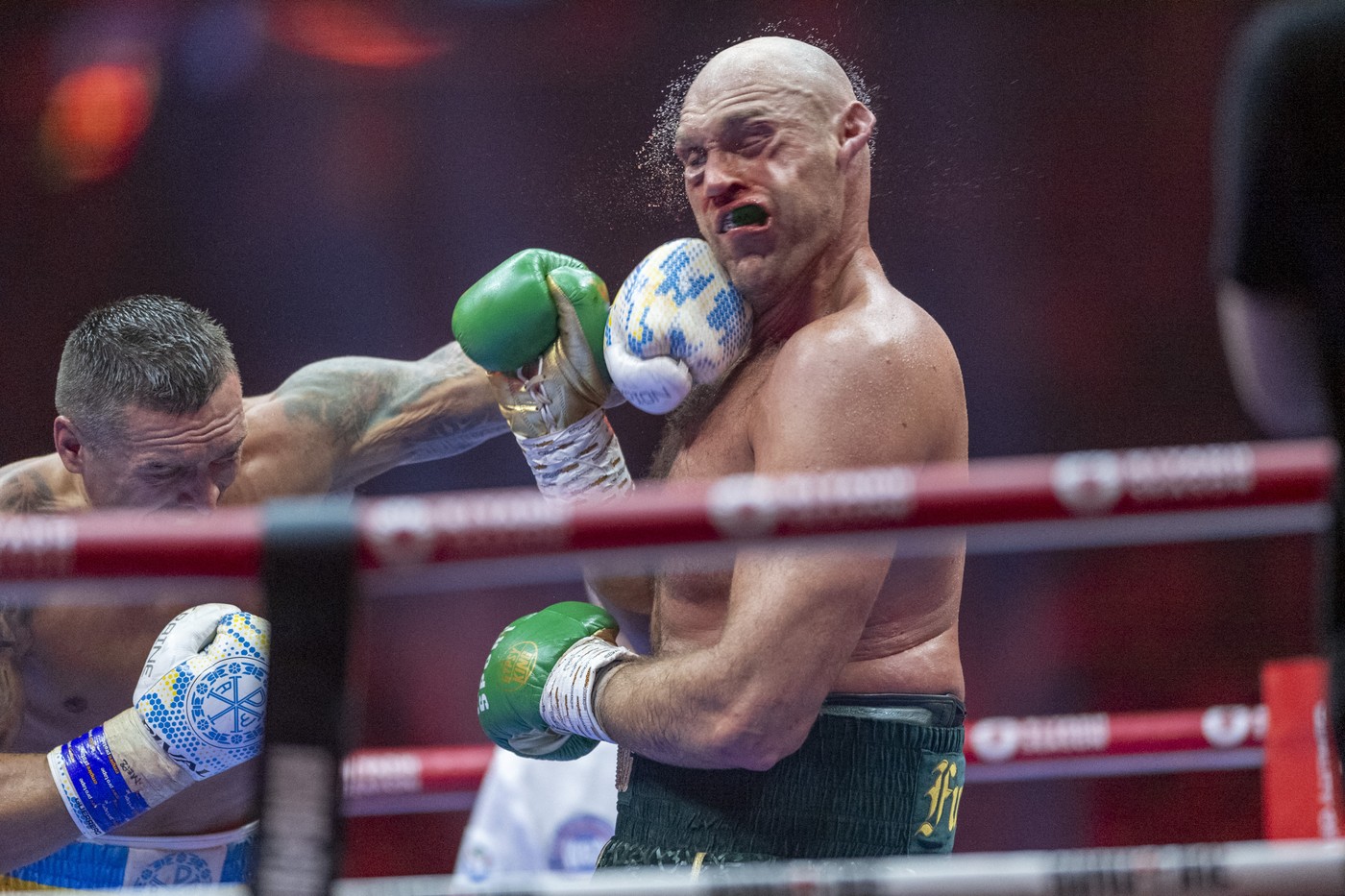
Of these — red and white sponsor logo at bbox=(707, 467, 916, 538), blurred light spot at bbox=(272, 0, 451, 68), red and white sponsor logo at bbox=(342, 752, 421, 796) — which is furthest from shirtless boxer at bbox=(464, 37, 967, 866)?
blurred light spot at bbox=(272, 0, 451, 68)

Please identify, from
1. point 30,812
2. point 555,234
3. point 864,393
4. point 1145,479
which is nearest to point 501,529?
point 1145,479

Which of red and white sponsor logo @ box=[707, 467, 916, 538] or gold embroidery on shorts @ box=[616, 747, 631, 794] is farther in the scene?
gold embroidery on shorts @ box=[616, 747, 631, 794]

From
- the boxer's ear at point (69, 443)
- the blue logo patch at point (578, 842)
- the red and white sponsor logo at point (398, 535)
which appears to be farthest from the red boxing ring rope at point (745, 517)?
the blue logo patch at point (578, 842)

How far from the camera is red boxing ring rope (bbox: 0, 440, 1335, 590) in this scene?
845 mm

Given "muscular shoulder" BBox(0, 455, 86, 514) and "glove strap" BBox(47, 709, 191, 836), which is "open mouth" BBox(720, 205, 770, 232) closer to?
"glove strap" BBox(47, 709, 191, 836)

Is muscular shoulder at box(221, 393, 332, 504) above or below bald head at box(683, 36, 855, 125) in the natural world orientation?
below

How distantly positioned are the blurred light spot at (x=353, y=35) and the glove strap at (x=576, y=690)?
2.72m

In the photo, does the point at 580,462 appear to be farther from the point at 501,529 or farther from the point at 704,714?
the point at 501,529

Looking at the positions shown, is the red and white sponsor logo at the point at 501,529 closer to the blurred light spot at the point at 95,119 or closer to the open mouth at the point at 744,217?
the open mouth at the point at 744,217

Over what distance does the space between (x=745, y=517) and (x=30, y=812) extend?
4.08 ft

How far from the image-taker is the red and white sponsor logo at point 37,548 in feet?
2.77

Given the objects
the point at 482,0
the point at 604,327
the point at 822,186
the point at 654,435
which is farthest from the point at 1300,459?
the point at 482,0

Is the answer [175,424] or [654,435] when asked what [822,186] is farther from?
[654,435]

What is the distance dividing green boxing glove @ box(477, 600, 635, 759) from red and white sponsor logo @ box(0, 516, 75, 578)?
723 millimetres
